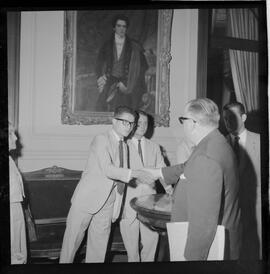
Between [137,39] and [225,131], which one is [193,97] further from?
[137,39]

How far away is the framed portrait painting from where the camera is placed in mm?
2578

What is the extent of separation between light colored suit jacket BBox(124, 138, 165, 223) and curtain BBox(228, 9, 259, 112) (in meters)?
0.77

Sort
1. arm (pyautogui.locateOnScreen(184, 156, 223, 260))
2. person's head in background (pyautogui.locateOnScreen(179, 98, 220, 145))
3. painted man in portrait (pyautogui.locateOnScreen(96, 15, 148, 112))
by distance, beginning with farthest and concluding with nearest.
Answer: painted man in portrait (pyautogui.locateOnScreen(96, 15, 148, 112))
person's head in background (pyautogui.locateOnScreen(179, 98, 220, 145))
arm (pyautogui.locateOnScreen(184, 156, 223, 260))

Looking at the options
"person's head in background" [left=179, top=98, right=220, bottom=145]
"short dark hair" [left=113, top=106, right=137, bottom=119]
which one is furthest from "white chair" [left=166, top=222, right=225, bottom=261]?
"short dark hair" [left=113, top=106, right=137, bottom=119]

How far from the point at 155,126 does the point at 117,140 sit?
1.01ft

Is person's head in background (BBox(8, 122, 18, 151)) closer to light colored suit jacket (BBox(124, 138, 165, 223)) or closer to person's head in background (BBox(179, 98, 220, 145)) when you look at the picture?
light colored suit jacket (BBox(124, 138, 165, 223))

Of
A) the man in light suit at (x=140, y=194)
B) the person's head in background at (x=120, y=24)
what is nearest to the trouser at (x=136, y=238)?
the man in light suit at (x=140, y=194)

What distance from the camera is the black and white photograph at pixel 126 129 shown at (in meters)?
2.52

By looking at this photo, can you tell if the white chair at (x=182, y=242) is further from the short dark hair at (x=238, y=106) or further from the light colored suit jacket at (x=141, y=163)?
the short dark hair at (x=238, y=106)

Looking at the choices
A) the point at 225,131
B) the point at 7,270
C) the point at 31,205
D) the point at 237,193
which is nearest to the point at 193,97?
the point at 225,131

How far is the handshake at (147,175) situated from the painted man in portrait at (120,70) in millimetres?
495

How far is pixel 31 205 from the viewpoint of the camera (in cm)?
253

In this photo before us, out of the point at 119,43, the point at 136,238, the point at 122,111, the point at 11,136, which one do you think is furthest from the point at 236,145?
the point at 11,136

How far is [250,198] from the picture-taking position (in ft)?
8.43
